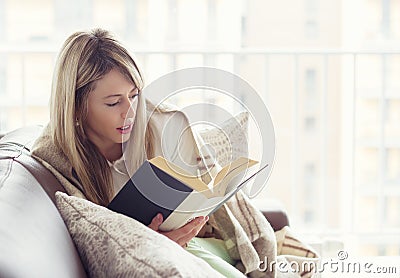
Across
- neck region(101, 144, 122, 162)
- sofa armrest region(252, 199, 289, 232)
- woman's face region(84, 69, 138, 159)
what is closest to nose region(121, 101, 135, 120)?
woman's face region(84, 69, 138, 159)

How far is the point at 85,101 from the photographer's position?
5.72 ft

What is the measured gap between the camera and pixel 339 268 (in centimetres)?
A: 247

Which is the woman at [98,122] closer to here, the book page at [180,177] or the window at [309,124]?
the book page at [180,177]

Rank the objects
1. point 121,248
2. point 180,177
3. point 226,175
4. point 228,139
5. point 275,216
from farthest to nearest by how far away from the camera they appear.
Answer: point 275,216, point 228,139, point 226,175, point 180,177, point 121,248

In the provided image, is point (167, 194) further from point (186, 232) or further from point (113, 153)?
point (113, 153)


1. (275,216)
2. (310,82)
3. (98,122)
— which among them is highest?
(98,122)

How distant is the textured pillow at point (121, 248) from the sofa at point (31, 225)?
21 millimetres

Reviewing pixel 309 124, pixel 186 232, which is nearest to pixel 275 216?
pixel 186 232

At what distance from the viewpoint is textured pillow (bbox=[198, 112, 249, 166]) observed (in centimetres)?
203

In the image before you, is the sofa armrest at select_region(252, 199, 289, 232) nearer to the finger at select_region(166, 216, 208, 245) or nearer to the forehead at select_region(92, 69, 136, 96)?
the finger at select_region(166, 216, 208, 245)

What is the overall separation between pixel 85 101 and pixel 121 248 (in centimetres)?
68

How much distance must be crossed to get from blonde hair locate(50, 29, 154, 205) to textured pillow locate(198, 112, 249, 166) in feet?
0.96

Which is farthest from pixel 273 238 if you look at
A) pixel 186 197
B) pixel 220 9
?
pixel 220 9

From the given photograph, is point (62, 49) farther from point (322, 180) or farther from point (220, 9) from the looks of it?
point (220, 9)
